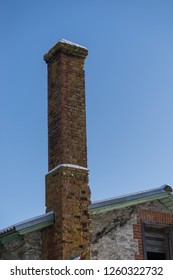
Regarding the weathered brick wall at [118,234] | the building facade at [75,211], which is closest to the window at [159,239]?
the building facade at [75,211]

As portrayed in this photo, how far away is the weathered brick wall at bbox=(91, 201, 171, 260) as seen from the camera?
11.1 metres

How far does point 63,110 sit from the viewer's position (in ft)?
38.7

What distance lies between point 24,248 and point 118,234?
1.92 meters

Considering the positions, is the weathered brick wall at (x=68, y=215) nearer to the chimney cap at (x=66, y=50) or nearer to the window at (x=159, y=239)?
the window at (x=159, y=239)

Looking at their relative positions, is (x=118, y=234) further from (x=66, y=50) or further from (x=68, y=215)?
(x=66, y=50)

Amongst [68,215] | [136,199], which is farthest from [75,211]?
[136,199]

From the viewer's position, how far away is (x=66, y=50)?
12.4m

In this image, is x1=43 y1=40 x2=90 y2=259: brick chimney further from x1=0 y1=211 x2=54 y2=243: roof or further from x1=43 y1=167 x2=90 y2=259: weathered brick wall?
x1=0 y1=211 x2=54 y2=243: roof

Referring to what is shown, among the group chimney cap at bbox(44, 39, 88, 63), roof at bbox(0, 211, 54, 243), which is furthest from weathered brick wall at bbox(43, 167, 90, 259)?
chimney cap at bbox(44, 39, 88, 63)

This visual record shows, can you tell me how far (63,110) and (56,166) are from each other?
1173mm

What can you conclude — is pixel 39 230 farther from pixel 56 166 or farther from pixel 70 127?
pixel 70 127

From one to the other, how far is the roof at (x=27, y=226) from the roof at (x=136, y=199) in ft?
2.85

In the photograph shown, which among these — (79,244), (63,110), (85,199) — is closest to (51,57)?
(63,110)
